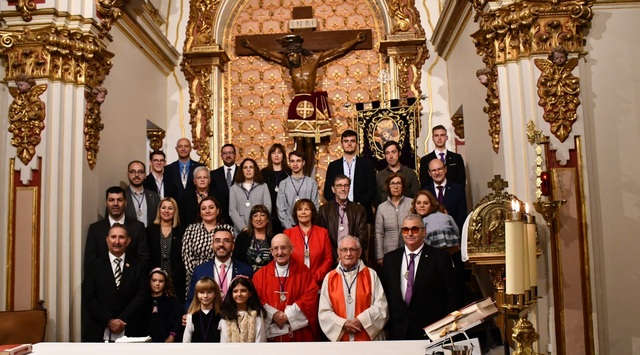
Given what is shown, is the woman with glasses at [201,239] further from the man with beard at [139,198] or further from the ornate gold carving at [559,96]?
the ornate gold carving at [559,96]

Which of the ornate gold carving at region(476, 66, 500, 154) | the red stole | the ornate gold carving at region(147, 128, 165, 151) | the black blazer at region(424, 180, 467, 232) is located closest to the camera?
the red stole

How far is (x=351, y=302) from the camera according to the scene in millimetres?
5234

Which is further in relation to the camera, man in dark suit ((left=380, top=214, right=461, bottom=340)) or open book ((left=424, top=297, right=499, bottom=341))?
man in dark suit ((left=380, top=214, right=461, bottom=340))

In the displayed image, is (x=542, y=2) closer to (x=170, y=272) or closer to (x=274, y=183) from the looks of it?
(x=274, y=183)

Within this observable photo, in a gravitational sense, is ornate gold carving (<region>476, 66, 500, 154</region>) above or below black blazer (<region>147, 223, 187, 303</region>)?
above

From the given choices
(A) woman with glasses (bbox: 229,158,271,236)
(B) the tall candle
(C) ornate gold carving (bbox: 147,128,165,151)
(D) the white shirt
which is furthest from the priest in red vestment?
(C) ornate gold carving (bbox: 147,128,165,151)

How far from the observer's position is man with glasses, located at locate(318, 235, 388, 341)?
5125 millimetres

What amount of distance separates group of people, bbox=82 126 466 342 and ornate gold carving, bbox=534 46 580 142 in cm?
124

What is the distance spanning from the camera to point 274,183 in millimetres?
7254

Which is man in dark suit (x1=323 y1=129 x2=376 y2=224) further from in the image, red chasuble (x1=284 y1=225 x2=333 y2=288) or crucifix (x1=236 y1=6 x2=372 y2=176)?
crucifix (x1=236 y1=6 x2=372 y2=176)

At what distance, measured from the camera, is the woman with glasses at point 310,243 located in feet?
19.3

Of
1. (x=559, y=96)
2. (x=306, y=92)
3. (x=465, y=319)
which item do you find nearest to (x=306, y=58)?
(x=306, y=92)

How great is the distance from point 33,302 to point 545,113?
4.98m

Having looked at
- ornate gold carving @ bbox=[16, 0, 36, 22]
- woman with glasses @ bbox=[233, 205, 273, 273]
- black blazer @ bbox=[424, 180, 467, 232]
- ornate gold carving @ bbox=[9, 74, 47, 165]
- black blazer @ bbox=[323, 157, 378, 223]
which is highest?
ornate gold carving @ bbox=[16, 0, 36, 22]
